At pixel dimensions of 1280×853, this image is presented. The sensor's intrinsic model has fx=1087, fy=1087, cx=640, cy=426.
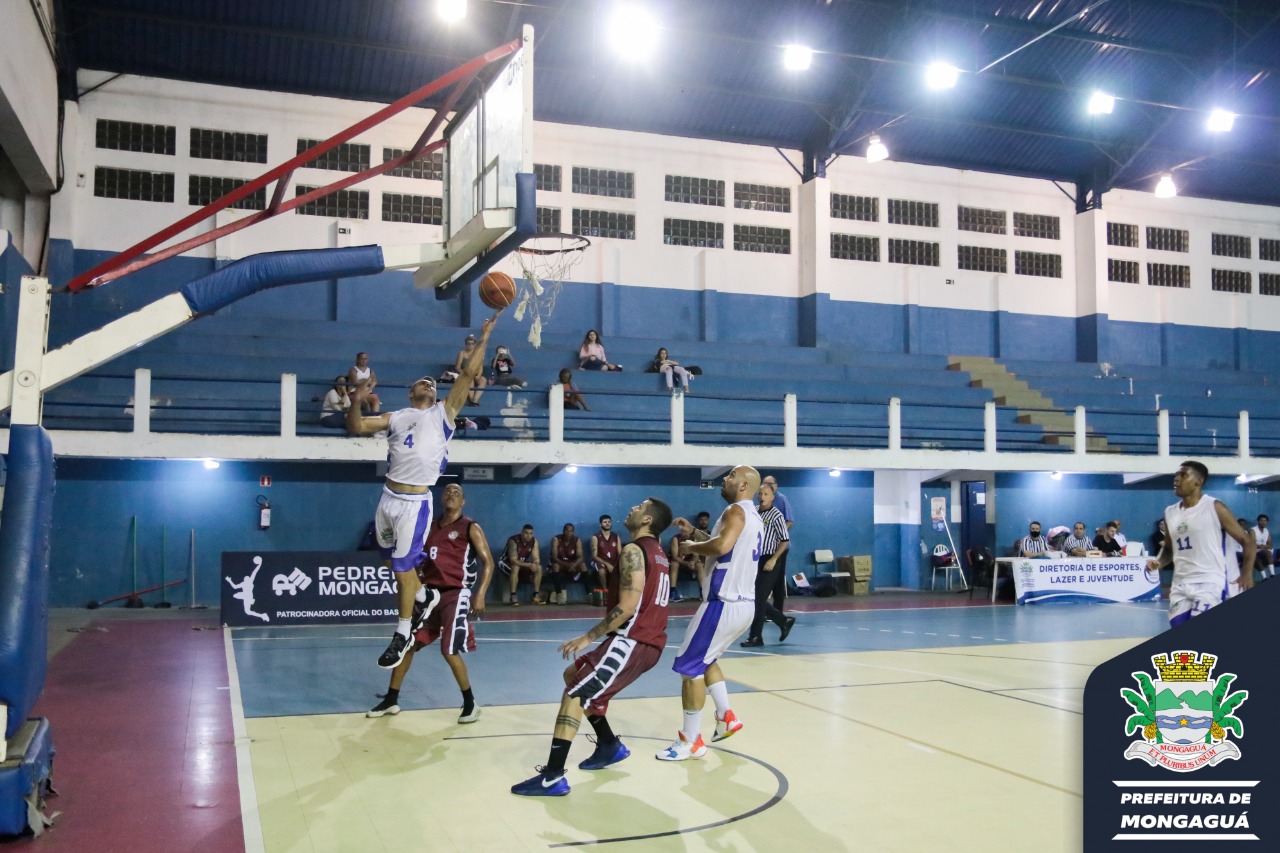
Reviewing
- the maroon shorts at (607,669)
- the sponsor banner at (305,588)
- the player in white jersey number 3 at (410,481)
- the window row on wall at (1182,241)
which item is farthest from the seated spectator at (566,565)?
the window row on wall at (1182,241)

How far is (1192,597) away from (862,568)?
13171 mm

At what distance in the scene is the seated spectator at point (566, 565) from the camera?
1877 centimetres

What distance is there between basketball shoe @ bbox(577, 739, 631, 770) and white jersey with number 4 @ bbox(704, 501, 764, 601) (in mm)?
1095

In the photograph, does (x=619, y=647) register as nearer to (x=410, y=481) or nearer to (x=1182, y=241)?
(x=410, y=481)

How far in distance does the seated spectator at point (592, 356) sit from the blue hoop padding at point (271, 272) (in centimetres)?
1412

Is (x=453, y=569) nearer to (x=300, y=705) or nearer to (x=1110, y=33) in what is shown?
(x=300, y=705)

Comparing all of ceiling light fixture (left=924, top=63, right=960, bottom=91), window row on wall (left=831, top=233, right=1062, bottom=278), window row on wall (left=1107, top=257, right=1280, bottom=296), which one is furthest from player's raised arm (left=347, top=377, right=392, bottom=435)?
window row on wall (left=1107, top=257, right=1280, bottom=296)

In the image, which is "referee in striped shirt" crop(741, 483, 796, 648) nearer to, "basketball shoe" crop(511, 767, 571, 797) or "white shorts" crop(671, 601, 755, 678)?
"white shorts" crop(671, 601, 755, 678)

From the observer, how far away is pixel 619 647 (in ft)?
20.0

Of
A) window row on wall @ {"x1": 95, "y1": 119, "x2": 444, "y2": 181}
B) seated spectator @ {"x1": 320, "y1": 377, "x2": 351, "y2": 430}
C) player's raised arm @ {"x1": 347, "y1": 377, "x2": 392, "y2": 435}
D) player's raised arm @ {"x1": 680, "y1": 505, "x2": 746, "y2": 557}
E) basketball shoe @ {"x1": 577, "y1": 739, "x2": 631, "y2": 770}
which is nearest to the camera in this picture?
basketball shoe @ {"x1": 577, "y1": 739, "x2": 631, "y2": 770}

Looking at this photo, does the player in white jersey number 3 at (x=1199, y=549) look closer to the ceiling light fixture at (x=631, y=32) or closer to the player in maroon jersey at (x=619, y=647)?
the player in maroon jersey at (x=619, y=647)

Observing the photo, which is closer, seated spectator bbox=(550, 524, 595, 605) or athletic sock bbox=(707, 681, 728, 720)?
athletic sock bbox=(707, 681, 728, 720)

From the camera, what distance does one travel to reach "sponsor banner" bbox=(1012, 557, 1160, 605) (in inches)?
764

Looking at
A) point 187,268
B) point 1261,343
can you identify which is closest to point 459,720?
point 187,268
